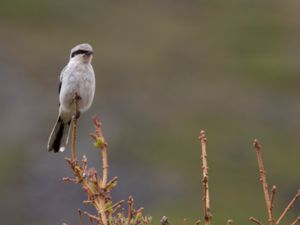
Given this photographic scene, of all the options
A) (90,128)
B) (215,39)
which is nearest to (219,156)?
(90,128)

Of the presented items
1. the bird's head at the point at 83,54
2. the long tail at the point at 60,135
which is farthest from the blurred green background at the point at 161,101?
the bird's head at the point at 83,54

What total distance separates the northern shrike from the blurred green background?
29.3 metres

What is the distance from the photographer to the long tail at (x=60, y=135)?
28.3 ft

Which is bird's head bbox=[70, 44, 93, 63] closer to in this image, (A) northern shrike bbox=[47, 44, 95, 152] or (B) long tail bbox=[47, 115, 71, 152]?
(A) northern shrike bbox=[47, 44, 95, 152]

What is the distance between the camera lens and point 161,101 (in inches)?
2277

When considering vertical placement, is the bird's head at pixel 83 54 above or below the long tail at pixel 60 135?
above

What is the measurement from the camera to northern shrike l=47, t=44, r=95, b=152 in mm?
8797

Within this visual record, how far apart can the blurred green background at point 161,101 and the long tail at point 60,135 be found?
29.2 m

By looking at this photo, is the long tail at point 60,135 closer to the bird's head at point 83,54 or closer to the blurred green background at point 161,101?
the bird's head at point 83,54

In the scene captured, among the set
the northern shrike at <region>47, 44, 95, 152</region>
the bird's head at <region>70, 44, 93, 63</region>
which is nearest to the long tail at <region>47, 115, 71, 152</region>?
the northern shrike at <region>47, 44, 95, 152</region>

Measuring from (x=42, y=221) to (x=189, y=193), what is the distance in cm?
632

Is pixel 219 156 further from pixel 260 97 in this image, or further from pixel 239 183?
pixel 260 97

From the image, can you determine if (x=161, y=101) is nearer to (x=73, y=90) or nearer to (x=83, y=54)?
(x=83, y=54)

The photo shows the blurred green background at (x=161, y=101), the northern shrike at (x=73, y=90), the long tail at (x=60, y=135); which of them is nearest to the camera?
the long tail at (x=60, y=135)
